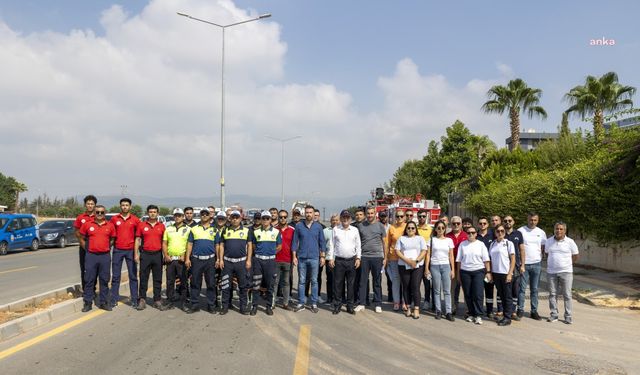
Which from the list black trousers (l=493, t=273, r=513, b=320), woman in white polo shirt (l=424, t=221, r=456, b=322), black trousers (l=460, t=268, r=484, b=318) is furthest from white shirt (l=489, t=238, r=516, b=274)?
woman in white polo shirt (l=424, t=221, r=456, b=322)

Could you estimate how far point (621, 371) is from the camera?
577 cm

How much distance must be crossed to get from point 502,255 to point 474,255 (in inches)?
20.1

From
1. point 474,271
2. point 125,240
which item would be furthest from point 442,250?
point 125,240

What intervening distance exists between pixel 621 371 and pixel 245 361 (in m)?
4.43

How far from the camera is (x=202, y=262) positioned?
8562 millimetres

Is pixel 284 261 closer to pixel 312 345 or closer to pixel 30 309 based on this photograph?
pixel 312 345

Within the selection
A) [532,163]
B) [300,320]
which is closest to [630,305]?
[300,320]

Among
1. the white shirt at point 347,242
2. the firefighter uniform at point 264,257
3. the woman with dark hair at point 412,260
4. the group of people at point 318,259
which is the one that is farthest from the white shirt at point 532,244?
the firefighter uniform at point 264,257

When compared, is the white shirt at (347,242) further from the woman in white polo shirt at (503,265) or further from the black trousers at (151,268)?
the black trousers at (151,268)

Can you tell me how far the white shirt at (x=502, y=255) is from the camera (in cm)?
838

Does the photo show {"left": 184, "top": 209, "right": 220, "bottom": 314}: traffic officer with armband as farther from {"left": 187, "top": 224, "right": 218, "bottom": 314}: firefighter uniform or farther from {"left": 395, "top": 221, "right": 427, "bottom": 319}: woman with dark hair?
{"left": 395, "top": 221, "right": 427, "bottom": 319}: woman with dark hair

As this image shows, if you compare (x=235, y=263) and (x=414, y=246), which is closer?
(x=235, y=263)

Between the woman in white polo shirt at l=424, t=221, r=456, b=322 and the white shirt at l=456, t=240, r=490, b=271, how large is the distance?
0.23 metres

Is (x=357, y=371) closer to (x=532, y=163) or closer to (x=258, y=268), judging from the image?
(x=258, y=268)
